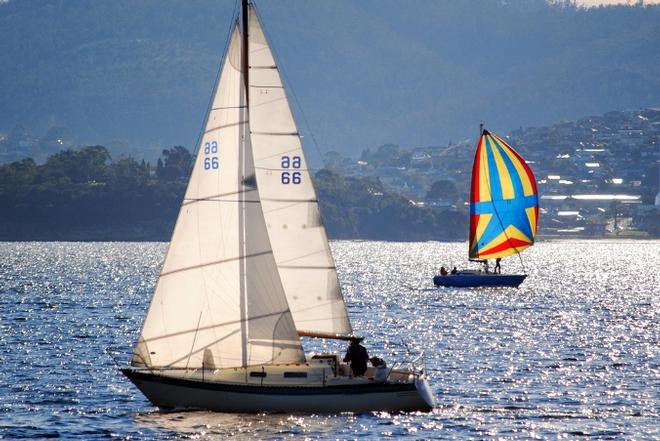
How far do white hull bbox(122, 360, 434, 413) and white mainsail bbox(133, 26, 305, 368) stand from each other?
753 millimetres

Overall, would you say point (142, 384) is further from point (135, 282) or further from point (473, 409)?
point (135, 282)

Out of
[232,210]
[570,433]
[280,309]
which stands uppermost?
[232,210]

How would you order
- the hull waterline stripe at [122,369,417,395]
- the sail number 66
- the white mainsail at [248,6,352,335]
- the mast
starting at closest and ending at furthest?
the hull waterline stripe at [122,369,417,395] → the mast → the white mainsail at [248,6,352,335] → the sail number 66

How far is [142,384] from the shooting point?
47.8m

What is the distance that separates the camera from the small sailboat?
392 feet

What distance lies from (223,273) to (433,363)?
21660mm

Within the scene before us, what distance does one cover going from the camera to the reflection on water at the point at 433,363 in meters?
47.4

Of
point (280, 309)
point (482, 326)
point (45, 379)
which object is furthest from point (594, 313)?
point (280, 309)

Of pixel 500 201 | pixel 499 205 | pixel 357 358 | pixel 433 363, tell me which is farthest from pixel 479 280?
pixel 357 358

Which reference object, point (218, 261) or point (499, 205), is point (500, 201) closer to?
point (499, 205)

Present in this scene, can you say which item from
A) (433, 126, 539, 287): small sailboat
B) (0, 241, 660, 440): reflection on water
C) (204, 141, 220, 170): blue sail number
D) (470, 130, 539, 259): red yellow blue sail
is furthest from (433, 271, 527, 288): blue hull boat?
(204, 141, 220, 170): blue sail number

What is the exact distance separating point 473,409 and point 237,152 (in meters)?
12.7

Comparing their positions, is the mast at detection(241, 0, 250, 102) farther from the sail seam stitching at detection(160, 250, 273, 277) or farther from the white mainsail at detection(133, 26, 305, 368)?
the sail seam stitching at detection(160, 250, 273, 277)

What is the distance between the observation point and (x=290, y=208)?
161ft
